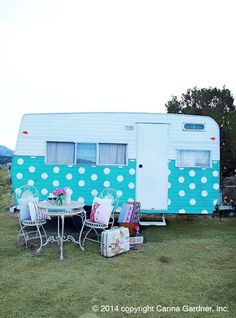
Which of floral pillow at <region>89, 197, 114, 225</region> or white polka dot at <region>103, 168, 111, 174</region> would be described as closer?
floral pillow at <region>89, 197, 114, 225</region>

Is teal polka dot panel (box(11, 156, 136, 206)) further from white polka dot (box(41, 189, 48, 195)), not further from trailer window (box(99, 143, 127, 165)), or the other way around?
trailer window (box(99, 143, 127, 165))

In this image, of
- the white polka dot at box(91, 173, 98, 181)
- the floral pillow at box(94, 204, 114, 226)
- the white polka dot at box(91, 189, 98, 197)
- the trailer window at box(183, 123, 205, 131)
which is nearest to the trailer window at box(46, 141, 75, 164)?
the white polka dot at box(91, 173, 98, 181)

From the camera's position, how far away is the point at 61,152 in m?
7.39

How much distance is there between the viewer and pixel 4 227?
7281mm

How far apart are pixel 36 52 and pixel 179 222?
7415 millimetres

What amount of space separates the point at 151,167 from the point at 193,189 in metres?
1.18

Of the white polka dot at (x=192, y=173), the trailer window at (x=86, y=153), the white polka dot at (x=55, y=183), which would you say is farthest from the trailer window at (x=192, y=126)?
the white polka dot at (x=55, y=183)

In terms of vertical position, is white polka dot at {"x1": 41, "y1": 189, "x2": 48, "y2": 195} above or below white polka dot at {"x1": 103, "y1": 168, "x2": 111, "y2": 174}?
below

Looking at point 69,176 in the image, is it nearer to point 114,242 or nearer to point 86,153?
point 86,153

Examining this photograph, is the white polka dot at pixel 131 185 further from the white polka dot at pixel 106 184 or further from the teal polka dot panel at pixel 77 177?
the white polka dot at pixel 106 184

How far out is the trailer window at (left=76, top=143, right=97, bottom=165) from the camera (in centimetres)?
739

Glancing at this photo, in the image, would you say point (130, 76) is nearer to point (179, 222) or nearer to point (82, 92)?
point (82, 92)

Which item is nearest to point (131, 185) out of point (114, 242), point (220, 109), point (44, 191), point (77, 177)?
point (77, 177)

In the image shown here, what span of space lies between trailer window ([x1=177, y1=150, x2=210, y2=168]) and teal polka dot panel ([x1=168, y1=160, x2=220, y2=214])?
0.41ft
